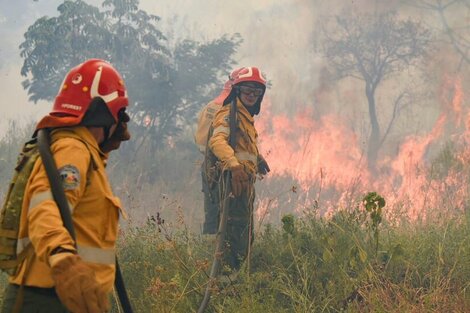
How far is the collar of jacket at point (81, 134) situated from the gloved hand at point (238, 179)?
273cm

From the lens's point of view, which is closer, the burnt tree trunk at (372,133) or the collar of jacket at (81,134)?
the collar of jacket at (81,134)

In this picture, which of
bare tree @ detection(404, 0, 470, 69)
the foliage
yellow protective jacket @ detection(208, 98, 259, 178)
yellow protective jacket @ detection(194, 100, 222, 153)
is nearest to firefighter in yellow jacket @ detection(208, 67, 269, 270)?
yellow protective jacket @ detection(208, 98, 259, 178)

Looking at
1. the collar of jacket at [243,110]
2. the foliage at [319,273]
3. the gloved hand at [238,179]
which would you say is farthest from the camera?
the collar of jacket at [243,110]

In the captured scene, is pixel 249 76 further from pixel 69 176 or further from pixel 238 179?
pixel 69 176

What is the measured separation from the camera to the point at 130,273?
16.8ft

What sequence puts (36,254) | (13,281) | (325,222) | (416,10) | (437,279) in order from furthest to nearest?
(416,10) < (325,222) < (437,279) < (13,281) < (36,254)

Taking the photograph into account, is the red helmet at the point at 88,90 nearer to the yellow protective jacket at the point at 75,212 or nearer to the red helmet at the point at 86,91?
the red helmet at the point at 86,91

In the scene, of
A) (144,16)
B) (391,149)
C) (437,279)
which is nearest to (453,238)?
(437,279)

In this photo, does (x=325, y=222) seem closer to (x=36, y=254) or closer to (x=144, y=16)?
(x=36, y=254)

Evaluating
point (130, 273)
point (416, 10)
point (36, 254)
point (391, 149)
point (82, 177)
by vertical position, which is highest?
point (416, 10)

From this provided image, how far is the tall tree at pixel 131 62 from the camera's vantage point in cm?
1452

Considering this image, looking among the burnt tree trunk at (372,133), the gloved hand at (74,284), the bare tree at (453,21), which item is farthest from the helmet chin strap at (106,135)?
the bare tree at (453,21)

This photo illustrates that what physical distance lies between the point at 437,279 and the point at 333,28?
14154 millimetres

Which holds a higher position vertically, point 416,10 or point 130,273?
point 416,10
